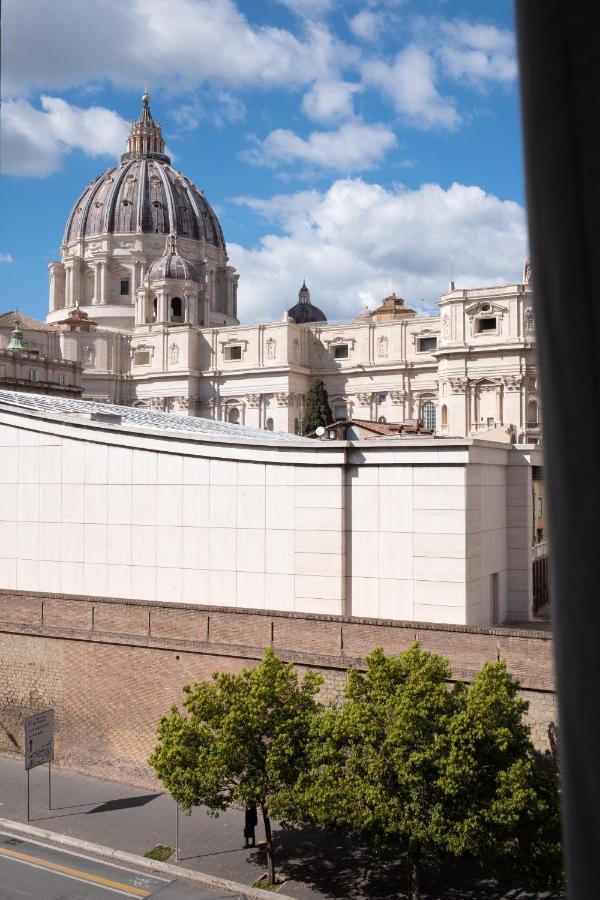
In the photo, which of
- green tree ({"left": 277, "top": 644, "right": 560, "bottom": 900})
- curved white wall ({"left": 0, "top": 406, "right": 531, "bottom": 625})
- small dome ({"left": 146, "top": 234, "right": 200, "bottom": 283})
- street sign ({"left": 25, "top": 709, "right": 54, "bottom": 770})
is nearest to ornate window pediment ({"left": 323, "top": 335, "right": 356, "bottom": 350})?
small dome ({"left": 146, "top": 234, "right": 200, "bottom": 283})

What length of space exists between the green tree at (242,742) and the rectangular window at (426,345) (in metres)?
69.2

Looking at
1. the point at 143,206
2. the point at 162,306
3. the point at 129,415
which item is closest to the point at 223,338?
the point at 162,306

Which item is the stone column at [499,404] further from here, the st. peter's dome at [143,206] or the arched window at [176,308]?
the st. peter's dome at [143,206]

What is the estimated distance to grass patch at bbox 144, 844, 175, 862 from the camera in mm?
19438

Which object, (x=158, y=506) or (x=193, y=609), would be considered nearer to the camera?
(x=193, y=609)

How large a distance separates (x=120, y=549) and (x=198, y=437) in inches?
161

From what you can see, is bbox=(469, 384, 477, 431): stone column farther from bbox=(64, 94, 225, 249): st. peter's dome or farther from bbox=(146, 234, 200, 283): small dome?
bbox=(64, 94, 225, 249): st. peter's dome

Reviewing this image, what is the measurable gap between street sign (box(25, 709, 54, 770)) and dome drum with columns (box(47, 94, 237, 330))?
100030 millimetres

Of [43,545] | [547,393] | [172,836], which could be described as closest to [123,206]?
[43,545]

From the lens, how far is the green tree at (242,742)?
19094 mm

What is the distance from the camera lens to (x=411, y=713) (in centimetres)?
1802

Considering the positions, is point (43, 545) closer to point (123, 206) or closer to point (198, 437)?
point (198, 437)

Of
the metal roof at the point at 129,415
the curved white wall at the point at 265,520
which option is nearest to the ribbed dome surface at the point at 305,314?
the metal roof at the point at 129,415

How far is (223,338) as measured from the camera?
96.2 m
